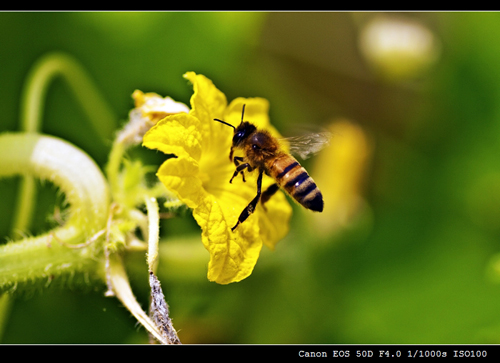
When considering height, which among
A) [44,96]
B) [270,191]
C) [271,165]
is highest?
[44,96]

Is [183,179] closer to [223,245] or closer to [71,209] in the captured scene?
[223,245]

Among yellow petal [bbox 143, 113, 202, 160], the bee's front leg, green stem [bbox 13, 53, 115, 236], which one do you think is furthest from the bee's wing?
green stem [bbox 13, 53, 115, 236]

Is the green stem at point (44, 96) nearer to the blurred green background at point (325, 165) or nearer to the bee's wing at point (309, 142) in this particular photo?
the blurred green background at point (325, 165)

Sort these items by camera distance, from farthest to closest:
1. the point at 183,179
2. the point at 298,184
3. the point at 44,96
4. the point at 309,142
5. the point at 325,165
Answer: the point at 325,165 → the point at 44,96 → the point at 309,142 → the point at 298,184 → the point at 183,179

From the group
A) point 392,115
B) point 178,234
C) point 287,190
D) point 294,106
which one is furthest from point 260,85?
point 287,190

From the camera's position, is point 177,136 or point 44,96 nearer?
point 177,136

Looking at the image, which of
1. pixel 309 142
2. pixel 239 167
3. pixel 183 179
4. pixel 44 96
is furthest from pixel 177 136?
pixel 44 96

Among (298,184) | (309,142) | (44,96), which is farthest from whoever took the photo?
(44,96)
